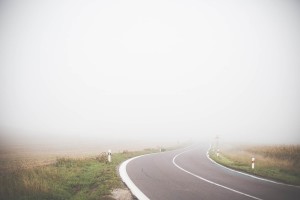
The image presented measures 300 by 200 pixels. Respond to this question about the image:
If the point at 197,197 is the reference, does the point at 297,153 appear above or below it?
below

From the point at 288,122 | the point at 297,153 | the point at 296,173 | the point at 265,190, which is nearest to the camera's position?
the point at 265,190

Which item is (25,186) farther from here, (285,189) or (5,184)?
(285,189)

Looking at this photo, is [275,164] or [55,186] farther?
[275,164]

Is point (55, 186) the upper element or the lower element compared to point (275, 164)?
upper

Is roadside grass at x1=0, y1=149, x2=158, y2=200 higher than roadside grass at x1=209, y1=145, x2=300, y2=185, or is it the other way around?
roadside grass at x1=0, y1=149, x2=158, y2=200

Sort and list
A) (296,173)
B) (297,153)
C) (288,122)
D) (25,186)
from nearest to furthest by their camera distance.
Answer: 1. (25,186)
2. (296,173)
3. (297,153)
4. (288,122)

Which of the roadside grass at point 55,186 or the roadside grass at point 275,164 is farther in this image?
the roadside grass at point 275,164

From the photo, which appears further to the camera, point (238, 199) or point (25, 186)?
point (25, 186)

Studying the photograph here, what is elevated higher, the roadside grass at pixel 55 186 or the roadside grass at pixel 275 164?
the roadside grass at pixel 55 186

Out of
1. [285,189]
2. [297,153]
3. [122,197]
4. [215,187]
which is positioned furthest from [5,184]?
[297,153]

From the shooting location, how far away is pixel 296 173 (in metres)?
12.8

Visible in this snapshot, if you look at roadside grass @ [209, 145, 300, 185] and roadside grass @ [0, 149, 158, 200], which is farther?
roadside grass @ [209, 145, 300, 185]

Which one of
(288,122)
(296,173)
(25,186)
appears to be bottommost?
(288,122)

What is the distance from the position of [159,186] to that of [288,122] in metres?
215
